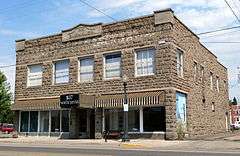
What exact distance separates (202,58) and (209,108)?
5132mm

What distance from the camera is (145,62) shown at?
31344 millimetres

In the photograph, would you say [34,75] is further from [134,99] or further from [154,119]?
[154,119]

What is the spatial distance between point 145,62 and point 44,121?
11.4 meters

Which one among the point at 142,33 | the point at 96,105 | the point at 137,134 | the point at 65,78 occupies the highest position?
the point at 142,33

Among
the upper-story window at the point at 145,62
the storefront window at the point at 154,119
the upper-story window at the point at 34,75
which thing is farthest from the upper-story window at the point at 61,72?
the storefront window at the point at 154,119

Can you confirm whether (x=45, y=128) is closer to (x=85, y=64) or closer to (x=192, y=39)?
(x=85, y=64)

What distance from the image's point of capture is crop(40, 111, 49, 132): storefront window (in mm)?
36469

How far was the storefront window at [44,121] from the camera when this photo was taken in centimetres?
3647

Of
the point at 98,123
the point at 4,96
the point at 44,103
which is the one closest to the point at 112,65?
the point at 98,123

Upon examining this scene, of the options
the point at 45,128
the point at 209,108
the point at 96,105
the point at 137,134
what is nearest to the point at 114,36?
the point at 96,105

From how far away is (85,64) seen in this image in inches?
1375

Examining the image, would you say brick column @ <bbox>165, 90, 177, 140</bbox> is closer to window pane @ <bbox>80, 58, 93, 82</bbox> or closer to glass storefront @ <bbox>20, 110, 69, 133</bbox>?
window pane @ <bbox>80, 58, 93, 82</bbox>

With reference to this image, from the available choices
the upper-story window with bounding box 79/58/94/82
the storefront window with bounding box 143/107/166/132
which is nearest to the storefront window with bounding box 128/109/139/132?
the storefront window with bounding box 143/107/166/132

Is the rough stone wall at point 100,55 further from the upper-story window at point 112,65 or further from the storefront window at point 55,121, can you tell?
the storefront window at point 55,121
